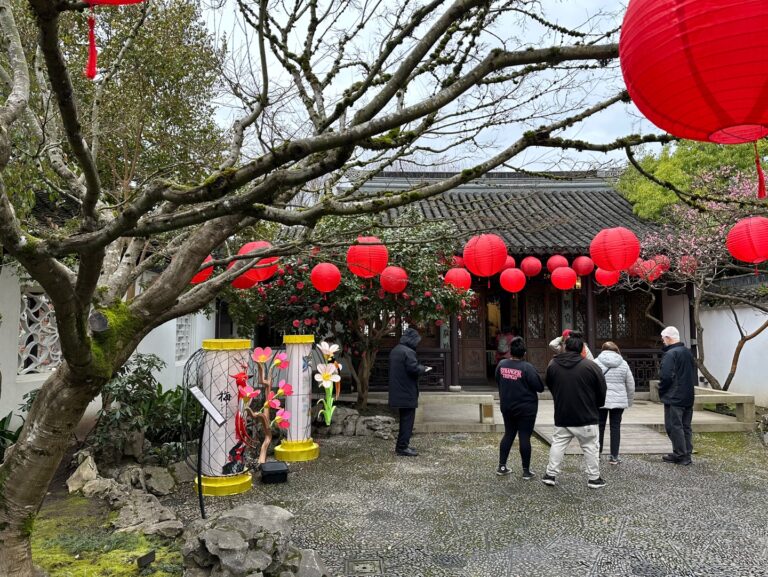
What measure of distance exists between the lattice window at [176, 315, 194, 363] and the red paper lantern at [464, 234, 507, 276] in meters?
6.70

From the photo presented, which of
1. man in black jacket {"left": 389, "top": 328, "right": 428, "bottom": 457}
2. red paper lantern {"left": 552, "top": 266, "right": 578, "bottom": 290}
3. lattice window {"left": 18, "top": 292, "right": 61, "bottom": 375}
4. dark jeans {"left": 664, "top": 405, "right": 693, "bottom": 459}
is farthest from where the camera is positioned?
red paper lantern {"left": 552, "top": 266, "right": 578, "bottom": 290}

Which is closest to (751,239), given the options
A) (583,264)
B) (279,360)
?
(583,264)

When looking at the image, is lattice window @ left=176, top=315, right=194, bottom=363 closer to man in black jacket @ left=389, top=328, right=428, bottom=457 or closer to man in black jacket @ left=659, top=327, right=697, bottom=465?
man in black jacket @ left=389, top=328, right=428, bottom=457

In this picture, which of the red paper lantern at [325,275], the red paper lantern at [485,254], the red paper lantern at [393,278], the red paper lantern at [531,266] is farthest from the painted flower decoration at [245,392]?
the red paper lantern at [531,266]

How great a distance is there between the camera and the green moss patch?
3.30m

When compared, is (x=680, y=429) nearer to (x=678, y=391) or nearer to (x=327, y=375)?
(x=678, y=391)

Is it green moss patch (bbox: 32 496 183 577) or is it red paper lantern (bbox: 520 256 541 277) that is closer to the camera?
green moss patch (bbox: 32 496 183 577)

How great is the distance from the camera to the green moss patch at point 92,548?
3.30 meters

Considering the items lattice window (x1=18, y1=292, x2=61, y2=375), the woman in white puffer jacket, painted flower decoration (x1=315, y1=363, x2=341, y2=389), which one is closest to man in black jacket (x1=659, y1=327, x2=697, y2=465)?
the woman in white puffer jacket

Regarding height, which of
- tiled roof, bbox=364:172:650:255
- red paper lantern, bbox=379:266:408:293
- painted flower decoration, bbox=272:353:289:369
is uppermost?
tiled roof, bbox=364:172:650:255

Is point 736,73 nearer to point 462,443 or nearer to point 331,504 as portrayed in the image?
point 331,504

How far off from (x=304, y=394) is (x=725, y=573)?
5026 millimetres

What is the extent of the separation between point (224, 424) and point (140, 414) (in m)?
1.35

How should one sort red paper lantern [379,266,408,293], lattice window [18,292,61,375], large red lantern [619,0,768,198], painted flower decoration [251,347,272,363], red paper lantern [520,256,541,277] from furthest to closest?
red paper lantern [520,256,541,277]
red paper lantern [379,266,408,293]
lattice window [18,292,61,375]
painted flower decoration [251,347,272,363]
large red lantern [619,0,768,198]
